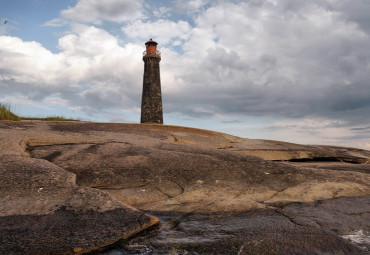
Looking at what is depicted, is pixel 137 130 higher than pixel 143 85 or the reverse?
the reverse

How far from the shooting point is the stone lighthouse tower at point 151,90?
74.4ft

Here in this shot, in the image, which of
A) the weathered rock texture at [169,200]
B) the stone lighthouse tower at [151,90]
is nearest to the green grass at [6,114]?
the weathered rock texture at [169,200]

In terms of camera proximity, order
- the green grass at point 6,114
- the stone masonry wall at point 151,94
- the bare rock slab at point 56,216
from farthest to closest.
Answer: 1. the stone masonry wall at point 151,94
2. the green grass at point 6,114
3. the bare rock slab at point 56,216

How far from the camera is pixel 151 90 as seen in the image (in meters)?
22.8

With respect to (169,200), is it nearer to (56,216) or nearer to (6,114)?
(56,216)

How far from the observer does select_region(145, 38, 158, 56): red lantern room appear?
2342 centimetres

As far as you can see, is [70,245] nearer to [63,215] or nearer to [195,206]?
[63,215]

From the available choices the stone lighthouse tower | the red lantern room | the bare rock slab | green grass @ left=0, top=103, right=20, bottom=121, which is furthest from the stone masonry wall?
the bare rock slab

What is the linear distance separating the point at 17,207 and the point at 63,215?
1.52 feet

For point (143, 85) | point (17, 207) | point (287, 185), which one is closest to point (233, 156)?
point (287, 185)

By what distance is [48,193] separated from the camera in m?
3.05

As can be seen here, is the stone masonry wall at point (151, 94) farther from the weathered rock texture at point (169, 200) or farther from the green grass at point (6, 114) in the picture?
the weathered rock texture at point (169, 200)

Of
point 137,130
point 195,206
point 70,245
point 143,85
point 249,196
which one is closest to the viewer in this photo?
point 70,245

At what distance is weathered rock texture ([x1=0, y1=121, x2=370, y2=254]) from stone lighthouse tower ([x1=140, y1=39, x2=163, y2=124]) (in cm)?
1681
